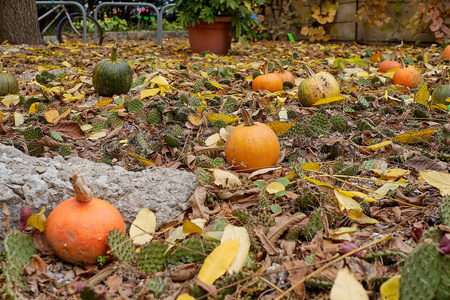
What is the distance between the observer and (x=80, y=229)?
149 cm

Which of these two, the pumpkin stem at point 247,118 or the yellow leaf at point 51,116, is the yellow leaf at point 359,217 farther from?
the yellow leaf at point 51,116

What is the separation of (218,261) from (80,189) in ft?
1.76

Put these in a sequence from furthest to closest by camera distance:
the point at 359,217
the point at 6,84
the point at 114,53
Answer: the point at 6,84, the point at 114,53, the point at 359,217

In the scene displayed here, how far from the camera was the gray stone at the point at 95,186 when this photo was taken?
1655mm

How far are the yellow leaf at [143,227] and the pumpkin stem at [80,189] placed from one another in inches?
8.1

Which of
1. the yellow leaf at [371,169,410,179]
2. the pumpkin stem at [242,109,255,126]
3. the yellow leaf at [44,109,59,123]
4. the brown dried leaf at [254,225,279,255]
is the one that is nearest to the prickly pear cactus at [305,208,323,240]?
the brown dried leaf at [254,225,279,255]

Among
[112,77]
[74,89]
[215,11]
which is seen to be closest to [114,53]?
[112,77]

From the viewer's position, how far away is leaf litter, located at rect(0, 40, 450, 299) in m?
1.37

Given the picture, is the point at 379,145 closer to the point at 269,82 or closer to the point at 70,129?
the point at 269,82

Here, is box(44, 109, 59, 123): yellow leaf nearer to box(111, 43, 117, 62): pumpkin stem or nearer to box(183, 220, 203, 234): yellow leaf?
box(111, 43, 117, 62): pumpkin stem

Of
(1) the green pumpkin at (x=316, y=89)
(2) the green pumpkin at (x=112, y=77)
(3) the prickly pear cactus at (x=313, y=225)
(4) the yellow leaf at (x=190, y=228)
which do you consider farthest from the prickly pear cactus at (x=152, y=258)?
(2) the green pumpkin at (x=112, y=77)

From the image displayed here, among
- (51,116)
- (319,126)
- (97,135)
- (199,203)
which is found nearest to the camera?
(199,203)

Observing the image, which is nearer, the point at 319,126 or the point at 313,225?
the point at 313,225

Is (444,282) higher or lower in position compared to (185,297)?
higher
